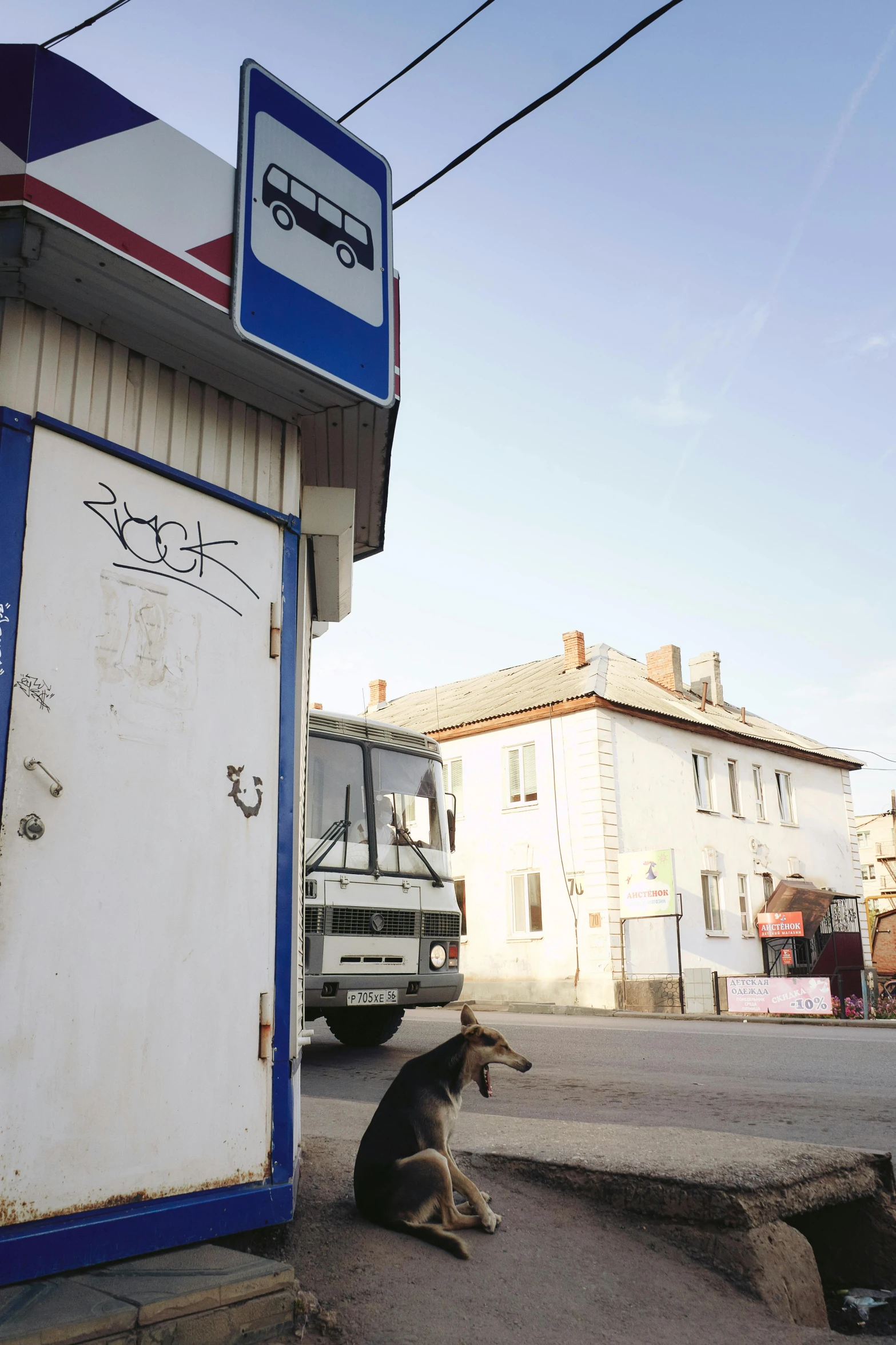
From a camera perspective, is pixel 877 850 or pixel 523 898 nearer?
pixel 523 898

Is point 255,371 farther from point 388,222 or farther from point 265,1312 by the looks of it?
point 265,1312

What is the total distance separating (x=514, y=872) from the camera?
86.0 feet

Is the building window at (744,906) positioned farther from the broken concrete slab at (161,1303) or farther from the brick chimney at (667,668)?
the broken concrete slab at (161,1303)

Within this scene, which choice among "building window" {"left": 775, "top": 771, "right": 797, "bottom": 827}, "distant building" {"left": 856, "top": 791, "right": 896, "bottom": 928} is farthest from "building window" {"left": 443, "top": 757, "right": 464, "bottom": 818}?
Answer: "distant building" {"left": 856, "top": 791, "right": 896, "bottom": 928}

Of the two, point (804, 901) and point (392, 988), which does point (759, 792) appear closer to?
point (804, 901)

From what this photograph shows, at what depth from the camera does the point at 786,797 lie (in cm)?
3134

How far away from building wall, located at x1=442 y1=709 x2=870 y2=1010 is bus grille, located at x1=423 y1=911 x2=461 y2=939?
14.4 meters

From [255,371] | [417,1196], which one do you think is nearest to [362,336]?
[255,371]

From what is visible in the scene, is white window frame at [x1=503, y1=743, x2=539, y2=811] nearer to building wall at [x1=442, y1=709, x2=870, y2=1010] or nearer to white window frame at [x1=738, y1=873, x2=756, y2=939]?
building wall at [x1=442, y1=709, x2=870, y2=1010]

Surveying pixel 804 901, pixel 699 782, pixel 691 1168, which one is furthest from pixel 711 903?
pixel 691 1168

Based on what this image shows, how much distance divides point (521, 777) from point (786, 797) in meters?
9.93

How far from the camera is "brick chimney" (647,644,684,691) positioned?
31.6 meters

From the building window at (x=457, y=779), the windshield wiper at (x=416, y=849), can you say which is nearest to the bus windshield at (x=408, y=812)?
the windshield wiper at (x=416, y=849)

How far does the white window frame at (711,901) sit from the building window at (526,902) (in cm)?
460
